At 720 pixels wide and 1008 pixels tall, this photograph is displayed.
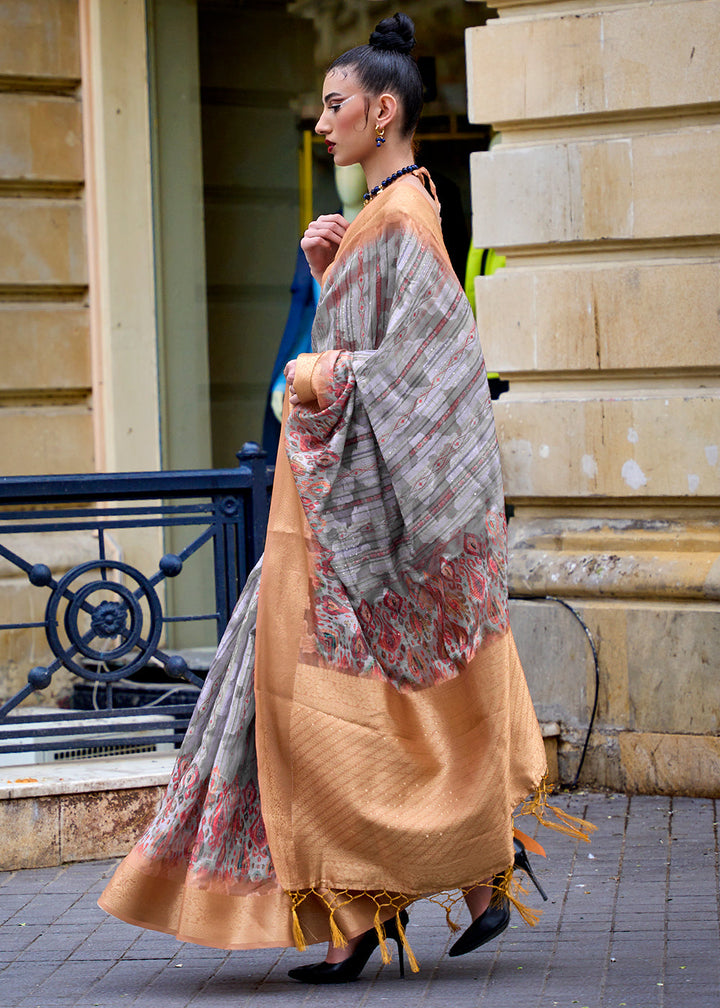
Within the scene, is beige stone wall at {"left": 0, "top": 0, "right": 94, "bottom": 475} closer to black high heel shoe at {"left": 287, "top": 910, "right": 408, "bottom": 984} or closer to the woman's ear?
the woman's ear

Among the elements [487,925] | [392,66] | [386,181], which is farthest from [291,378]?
[487,925]

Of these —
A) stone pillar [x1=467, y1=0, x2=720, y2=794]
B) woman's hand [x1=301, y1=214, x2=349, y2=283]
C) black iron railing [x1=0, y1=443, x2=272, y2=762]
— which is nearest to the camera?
woman's hand [x1=301, y1=214, x2=349, y2=283]

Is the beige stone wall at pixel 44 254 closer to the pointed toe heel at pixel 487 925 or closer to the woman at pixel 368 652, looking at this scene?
the woman at pixel 368 652

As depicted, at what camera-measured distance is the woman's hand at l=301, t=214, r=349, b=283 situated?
3.93 meters

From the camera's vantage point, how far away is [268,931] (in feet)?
11.8

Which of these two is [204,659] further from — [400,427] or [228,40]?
[400,427]

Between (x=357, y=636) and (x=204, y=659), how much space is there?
4326 mm

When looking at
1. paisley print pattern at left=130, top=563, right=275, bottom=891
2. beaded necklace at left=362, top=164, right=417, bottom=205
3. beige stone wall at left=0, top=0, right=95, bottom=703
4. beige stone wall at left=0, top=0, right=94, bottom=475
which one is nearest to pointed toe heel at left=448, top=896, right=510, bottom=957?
paisley print pattern at left=130, top=563, right=275, bottom=891

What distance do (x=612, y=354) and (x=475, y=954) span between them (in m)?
2.51

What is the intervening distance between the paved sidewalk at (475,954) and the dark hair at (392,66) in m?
2.00

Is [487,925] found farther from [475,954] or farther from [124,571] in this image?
[124,571]

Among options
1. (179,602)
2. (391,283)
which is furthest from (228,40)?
(391,283)

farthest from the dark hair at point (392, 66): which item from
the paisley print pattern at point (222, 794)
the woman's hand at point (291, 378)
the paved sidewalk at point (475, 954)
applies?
the paved sidewalk at point (475, 954)

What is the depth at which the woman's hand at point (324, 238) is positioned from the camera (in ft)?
12.9
